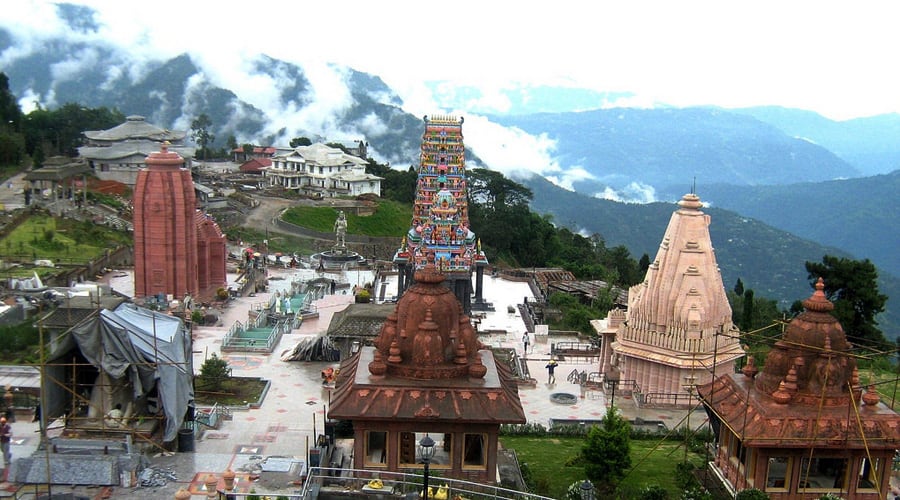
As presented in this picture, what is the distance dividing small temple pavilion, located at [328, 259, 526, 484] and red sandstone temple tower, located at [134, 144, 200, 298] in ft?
74.9

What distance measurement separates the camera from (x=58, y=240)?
44750 mm

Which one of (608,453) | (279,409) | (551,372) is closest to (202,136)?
(551,372)

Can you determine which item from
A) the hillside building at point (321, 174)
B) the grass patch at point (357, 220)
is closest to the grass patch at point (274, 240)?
the grass patch at point (357, 220)

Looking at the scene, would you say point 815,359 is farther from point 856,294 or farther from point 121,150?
point 121,150

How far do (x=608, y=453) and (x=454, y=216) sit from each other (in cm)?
2222

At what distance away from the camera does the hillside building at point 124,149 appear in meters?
64.6

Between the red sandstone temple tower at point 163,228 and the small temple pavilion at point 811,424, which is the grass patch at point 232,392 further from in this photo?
the small temple pavilion at point 811,424

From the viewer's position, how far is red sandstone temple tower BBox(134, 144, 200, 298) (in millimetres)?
39250

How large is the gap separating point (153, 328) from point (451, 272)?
21.1 meters

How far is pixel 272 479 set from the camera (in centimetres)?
1938

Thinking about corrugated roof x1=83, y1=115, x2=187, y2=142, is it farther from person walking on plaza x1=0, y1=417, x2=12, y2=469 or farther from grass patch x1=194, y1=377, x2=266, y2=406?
person walking on plaza x1=0, y1=417, x2=12, y2=469

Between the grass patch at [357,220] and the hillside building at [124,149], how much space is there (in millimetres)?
9332

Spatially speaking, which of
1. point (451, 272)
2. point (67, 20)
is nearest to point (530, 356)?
point (451, 272)

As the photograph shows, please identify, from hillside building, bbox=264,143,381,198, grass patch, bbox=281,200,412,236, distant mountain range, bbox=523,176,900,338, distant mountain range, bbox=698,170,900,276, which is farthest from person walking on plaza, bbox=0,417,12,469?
distant mountain range, bbox=698,170,900,276
